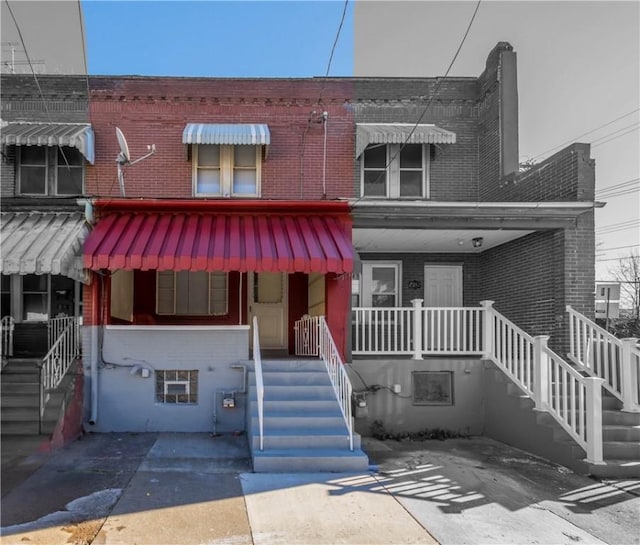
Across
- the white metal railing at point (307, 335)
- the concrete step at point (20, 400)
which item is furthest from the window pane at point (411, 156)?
the concrete step at point (20, 400)

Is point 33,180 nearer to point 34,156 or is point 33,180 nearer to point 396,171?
point 34,156

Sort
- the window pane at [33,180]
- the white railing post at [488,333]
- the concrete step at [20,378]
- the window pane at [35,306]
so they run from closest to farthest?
the concrete step at [20,378]
the white railing post at [488,333]
the window pane at [35,306]
the window pane at [33,180]

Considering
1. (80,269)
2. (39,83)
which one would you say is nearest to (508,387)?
(80,269)

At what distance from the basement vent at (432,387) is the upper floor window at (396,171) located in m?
4.49

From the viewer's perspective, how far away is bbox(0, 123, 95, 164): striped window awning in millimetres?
10773

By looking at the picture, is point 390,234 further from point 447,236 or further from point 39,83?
point 39,83

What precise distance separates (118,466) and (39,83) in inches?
382

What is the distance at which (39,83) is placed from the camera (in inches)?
474

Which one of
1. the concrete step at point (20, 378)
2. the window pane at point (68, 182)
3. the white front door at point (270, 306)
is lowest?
the concrete step at point (20, 378)

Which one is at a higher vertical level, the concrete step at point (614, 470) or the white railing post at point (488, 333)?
the white railing post at point (488, 333)

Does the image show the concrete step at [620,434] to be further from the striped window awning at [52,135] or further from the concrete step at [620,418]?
the striped window awning at [52,135]

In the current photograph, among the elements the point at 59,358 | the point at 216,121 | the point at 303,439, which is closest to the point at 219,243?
the point at 59,358

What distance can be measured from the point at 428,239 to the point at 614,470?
18.1 ft

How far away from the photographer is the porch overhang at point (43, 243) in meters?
7.70
